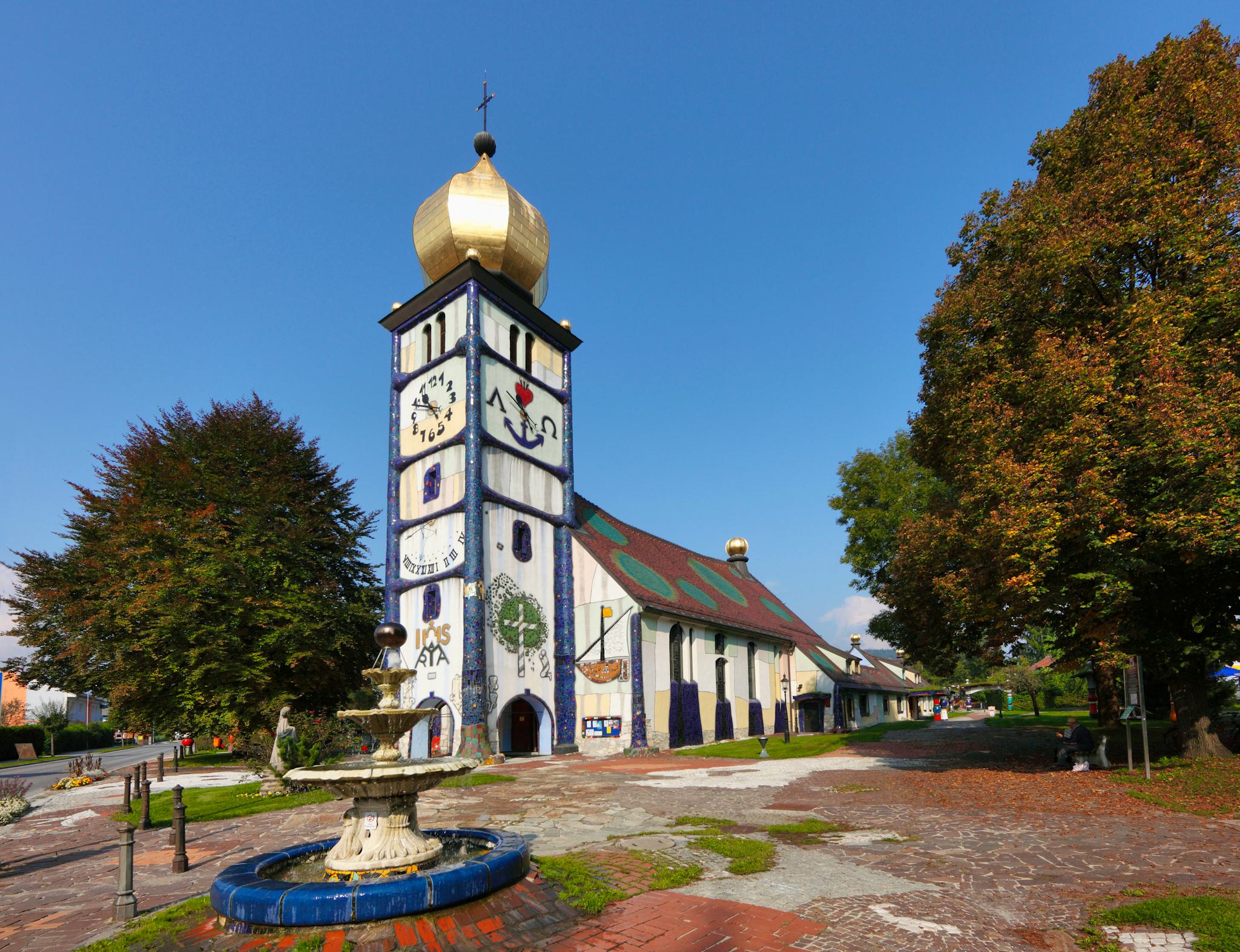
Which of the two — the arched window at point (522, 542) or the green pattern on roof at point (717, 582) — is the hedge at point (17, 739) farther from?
the green pattern on roof at point (717, 582)

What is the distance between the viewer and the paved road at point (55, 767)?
85.6 ft

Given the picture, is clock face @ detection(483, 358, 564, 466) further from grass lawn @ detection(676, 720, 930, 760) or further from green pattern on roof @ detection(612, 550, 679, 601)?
grass lawn @ detection(676, 720, 930, 760)

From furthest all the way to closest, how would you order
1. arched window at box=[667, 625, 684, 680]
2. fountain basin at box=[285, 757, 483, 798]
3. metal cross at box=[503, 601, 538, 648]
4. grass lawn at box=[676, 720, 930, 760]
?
arched window at box=[667, 625, 684, 680]
metal cross at box=[503, 601, 538, 648]
grass lawn at box=[676, 720, 930, 760]
fountain basin at box=[285, 757, 483, 798]

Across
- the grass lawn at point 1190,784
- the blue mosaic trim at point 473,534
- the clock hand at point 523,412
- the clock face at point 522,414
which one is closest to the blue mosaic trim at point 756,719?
the clock face at point 522,414

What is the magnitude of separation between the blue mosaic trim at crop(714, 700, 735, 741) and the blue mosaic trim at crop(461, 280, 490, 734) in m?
11.3

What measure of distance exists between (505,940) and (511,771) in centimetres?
1492

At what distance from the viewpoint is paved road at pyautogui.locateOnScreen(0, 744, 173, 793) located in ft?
85.6

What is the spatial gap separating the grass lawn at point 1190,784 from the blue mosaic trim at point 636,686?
45.7 ft

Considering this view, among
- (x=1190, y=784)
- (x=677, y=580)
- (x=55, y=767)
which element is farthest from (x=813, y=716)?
(x=55, y=767)

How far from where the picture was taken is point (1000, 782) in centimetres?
1397

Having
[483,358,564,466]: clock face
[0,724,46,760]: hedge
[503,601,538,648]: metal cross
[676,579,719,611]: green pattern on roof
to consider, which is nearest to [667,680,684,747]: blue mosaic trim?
[676,579,719,611]: green pattern on roof

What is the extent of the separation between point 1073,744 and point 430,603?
1861cm

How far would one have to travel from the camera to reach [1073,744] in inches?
612

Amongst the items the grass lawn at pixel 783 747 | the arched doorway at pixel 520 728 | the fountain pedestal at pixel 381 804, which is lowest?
the grass lawn at pixel 783 747
